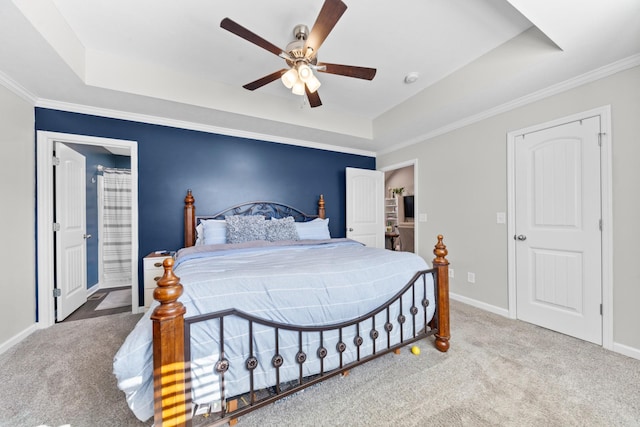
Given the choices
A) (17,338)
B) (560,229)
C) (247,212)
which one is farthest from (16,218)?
(560,229)

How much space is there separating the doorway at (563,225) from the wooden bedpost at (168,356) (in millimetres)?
3159

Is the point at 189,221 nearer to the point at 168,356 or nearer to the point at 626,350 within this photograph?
the point at 168,356

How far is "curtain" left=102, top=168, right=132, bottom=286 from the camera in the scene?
166 inches

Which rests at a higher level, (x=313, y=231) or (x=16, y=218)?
(x=16, y=218)

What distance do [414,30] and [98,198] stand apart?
16.2ft

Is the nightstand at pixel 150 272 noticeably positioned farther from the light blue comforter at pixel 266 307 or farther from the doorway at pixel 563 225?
the doorway at pixel 563 225

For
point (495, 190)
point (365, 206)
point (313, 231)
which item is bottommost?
point (313, 231)

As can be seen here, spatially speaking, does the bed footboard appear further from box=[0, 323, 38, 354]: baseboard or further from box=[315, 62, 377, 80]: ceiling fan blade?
box=[0, 323, 38, 354]: baseboard

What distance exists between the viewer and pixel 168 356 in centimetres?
109

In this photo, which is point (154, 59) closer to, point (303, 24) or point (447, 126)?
point (303, 24)

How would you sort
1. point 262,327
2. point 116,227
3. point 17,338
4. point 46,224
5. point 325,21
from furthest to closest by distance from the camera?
point 116,227
point 46,224
point 17,338
point 325,21
point 262,327

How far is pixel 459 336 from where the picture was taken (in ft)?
7.71

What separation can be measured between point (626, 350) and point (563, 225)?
1.06 metres

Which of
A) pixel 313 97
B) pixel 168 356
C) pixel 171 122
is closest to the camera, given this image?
pixel 168 356
